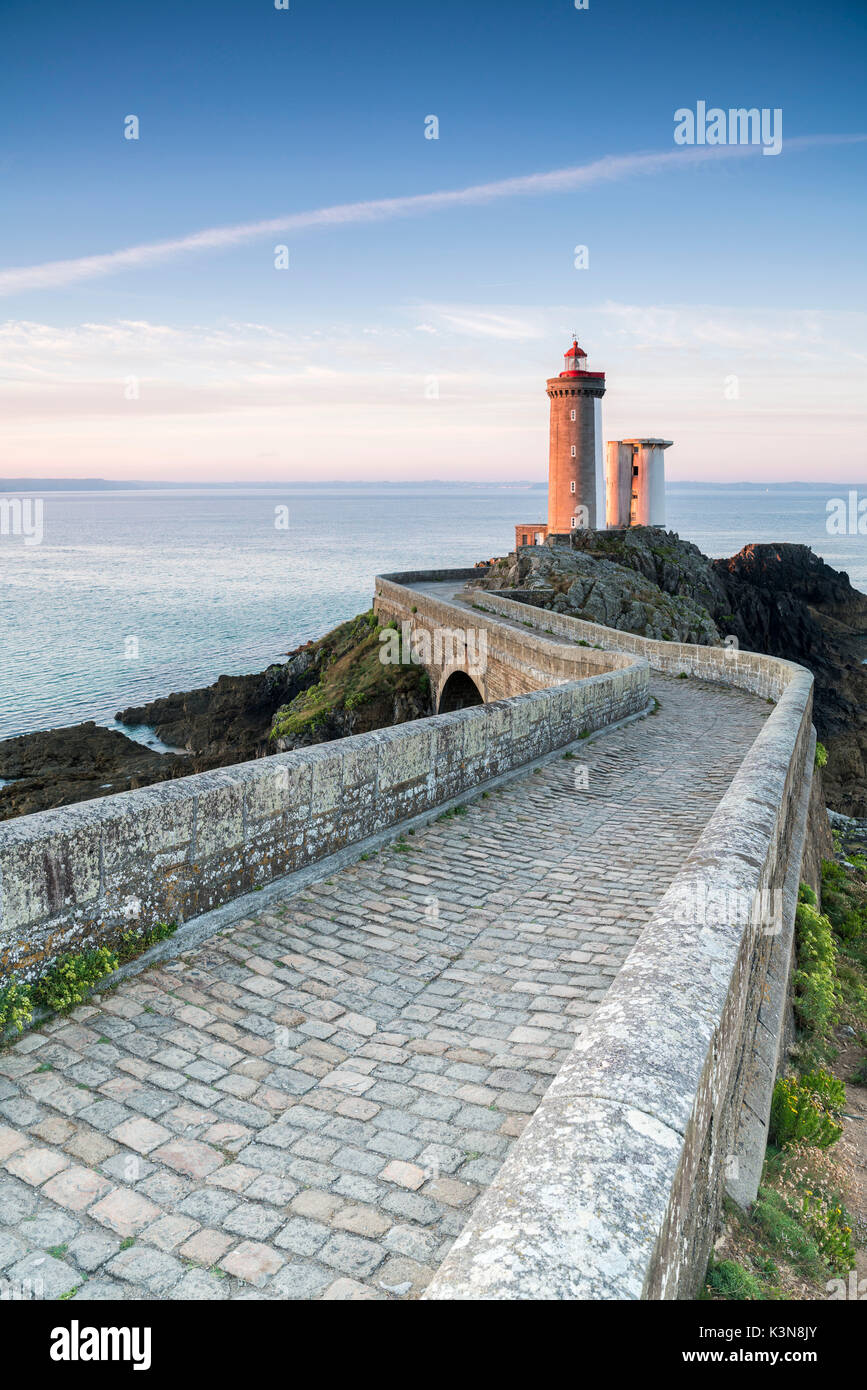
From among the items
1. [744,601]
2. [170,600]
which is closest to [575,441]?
[744,601]

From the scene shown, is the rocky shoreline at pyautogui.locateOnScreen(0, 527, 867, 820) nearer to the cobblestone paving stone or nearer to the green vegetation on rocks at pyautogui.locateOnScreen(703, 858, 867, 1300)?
the green vegetation on rocks at pyautogui.locateOnScreen(703, 858, 867, 1300)

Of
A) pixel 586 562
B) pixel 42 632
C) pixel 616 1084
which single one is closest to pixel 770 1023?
pixel 616 1084

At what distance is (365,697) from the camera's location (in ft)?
96.6

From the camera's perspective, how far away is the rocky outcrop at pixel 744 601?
31578mm

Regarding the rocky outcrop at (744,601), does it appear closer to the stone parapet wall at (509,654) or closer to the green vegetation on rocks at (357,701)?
the stone parapet wall at (509,654)

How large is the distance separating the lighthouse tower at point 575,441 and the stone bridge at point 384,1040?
4197 centimetres

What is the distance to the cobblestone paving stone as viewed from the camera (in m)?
2.88

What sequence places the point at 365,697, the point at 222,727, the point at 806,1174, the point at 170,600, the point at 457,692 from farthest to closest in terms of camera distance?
1. the point at 170,600
2. the point at 222,727
3. the point at 365,697
4. the point at 457,692
5. the point at 806,1174

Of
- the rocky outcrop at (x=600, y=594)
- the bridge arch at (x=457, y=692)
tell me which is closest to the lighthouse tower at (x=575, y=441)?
the rocky outcrop at (x=600, y=594)

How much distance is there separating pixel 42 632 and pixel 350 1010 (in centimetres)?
6069

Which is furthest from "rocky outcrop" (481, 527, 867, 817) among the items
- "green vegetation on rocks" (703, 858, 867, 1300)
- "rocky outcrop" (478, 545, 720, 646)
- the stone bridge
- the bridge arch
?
the stone bridge

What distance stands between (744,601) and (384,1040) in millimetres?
52907

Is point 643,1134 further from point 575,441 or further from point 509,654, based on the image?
point 575,441

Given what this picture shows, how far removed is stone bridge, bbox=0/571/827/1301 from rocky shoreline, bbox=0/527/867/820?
1944 centimetres
